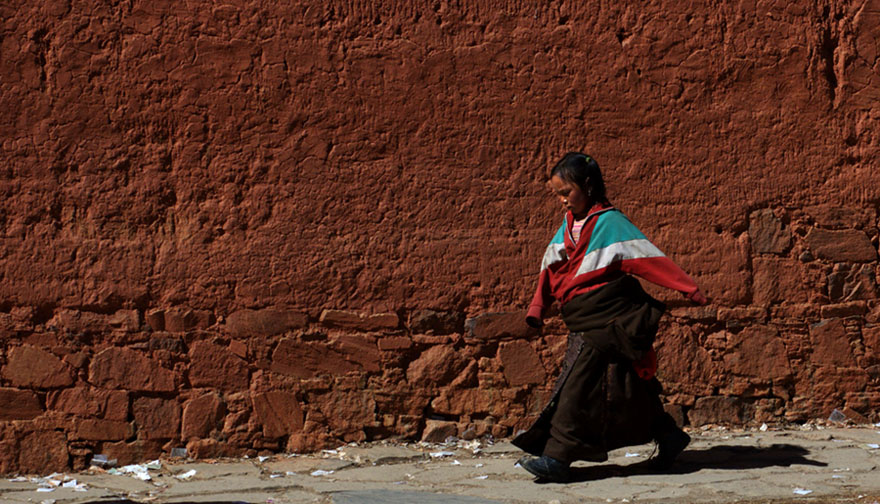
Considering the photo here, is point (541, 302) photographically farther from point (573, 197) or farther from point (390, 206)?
point (390, 206)

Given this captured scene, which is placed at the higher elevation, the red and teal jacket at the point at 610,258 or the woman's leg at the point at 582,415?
the red and teal jacket at the point at 610,258

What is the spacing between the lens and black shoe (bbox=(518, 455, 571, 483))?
156 inches

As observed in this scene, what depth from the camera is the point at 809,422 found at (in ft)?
16.7

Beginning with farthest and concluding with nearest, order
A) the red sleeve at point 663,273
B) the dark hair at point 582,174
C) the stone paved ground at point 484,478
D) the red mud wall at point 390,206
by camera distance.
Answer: the red mud wall at point 390,206, the dark hair at point 582,174, the red sleeve at point 663,273, the stone paved ground at point 484,478

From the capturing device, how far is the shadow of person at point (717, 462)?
13.6ft

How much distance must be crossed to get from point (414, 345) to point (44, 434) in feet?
5.50

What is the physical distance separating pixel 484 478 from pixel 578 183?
1.27m

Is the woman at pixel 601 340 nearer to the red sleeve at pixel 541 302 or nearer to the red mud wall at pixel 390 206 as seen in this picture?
the red sleeve at pixel 541 302

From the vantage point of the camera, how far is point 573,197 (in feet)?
13.4

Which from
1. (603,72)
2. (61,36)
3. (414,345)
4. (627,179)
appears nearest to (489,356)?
(414,345)

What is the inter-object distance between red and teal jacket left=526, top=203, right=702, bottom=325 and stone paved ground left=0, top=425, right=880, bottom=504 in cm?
76

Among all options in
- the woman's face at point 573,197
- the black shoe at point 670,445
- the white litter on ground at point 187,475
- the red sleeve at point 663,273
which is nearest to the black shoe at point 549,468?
the black shoe at point 670,445

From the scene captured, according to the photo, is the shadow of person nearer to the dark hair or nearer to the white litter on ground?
the dark hair

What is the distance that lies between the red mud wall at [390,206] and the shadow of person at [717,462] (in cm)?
47
